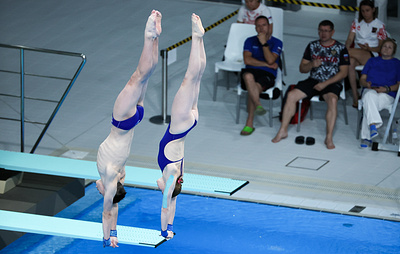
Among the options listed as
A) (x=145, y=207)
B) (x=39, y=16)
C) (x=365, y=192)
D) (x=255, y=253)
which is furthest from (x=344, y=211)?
(x=39, y=16)

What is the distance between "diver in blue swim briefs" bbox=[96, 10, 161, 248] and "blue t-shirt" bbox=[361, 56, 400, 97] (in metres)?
5.05

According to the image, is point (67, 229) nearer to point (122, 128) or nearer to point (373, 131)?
point (122, 128)

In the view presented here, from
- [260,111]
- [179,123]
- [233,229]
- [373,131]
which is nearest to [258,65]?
[260,111]

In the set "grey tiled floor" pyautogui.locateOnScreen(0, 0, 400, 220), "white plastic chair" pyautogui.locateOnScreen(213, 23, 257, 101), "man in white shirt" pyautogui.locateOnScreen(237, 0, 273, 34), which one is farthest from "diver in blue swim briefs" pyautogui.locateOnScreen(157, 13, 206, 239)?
"man in white shirt" pyautogui.locateOnScreen(237, 0, 273, 34)

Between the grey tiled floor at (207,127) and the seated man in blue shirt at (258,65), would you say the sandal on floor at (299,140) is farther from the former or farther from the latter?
the seated man in blue shirt at (258,65)

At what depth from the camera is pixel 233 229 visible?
294 inches

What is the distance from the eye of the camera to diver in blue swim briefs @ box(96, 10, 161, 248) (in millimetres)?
4332

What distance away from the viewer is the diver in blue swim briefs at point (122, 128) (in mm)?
4332

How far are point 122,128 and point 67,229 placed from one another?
200cm

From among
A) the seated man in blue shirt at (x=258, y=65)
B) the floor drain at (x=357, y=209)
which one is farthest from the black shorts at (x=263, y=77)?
the floor drain at (x=357, y=209)

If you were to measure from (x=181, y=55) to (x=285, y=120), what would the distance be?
3.29 metres

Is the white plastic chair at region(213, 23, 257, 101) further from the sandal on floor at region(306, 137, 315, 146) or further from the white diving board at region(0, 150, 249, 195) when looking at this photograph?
the white diving board at region(0, 150, 249, 195)

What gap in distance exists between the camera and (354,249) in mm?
7129

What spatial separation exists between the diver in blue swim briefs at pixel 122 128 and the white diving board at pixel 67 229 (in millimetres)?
1011
